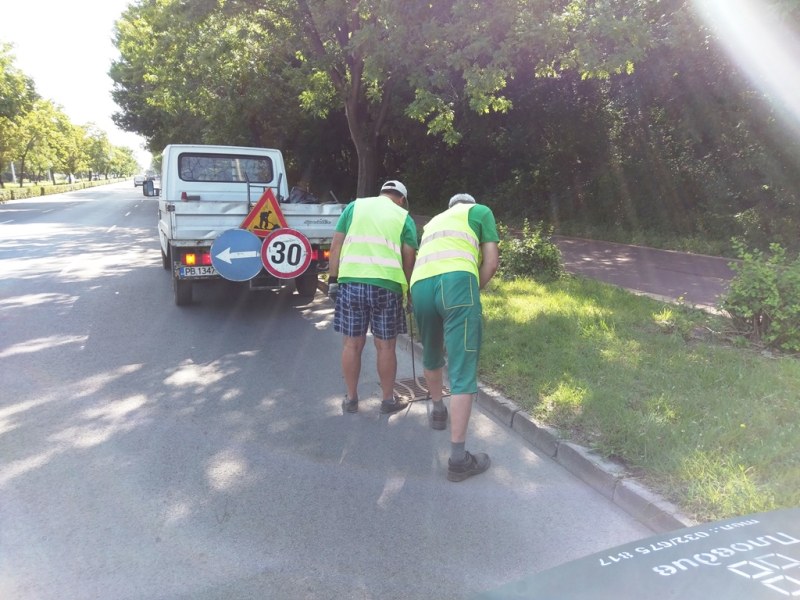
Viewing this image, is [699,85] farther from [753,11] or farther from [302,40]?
[302,40]

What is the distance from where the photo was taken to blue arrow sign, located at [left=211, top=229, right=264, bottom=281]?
705cm

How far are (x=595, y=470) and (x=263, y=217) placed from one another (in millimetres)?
5268

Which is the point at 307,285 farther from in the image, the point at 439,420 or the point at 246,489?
the point at 246,489

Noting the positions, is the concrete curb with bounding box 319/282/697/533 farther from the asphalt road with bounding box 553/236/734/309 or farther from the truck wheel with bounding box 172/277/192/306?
the truck wheel with bounding box 172/277/192/306

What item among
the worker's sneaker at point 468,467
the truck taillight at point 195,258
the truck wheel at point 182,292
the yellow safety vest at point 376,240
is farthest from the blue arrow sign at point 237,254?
the worker's sneaker at point 468,467

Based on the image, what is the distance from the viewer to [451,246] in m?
3.81

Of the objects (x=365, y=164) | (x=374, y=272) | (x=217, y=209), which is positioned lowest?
(x=374, y=272)

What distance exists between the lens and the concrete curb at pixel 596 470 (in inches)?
125

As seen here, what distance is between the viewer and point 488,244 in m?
3.88

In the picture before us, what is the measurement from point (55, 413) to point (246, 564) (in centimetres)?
268

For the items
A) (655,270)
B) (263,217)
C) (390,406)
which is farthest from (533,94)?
(390,406)

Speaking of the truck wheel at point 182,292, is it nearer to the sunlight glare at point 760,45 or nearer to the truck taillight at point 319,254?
the truck taillight at point 319,254

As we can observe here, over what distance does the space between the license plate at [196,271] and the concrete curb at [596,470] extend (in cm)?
436

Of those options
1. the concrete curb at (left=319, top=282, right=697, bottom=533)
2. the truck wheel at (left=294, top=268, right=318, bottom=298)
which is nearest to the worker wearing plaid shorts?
the concrete curb at (left=319, top=282, right=697, bottom=533)
